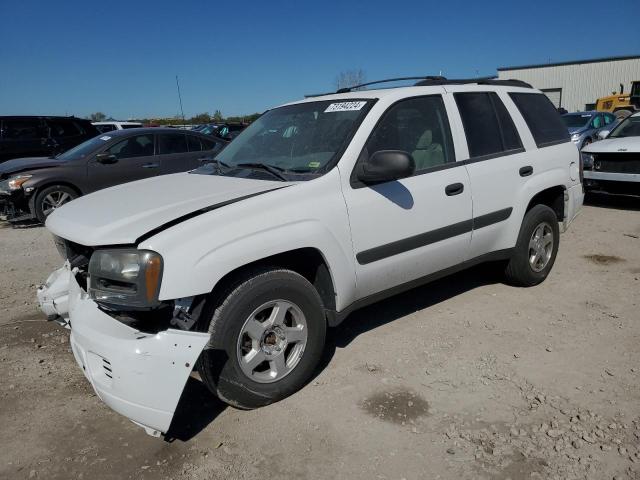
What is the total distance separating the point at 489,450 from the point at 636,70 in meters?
45.4

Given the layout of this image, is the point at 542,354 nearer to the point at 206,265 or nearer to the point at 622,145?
the point at 206,265

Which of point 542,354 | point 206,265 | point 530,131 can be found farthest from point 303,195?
point 530,131

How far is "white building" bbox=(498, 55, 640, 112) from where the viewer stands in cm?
3984

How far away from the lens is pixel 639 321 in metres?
4.06

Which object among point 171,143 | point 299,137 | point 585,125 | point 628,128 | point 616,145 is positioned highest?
point 299,137

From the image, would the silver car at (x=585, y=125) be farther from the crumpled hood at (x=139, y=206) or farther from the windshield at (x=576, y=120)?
the crumpled hood at (x=139, y=206)

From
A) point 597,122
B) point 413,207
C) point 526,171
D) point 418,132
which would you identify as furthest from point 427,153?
point 597,122

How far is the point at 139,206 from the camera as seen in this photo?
3.03 meters

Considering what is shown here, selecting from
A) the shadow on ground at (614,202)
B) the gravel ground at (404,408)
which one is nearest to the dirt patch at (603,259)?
the gravel ground at (404,408)

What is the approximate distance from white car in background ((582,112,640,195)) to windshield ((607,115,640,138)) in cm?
3

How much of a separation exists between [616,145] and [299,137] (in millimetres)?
6828

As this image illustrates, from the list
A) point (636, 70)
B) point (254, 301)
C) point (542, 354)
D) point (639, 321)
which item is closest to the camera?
point (254, 301)

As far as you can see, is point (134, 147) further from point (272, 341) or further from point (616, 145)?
point (616, 145)

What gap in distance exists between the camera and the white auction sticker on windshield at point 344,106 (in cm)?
361
